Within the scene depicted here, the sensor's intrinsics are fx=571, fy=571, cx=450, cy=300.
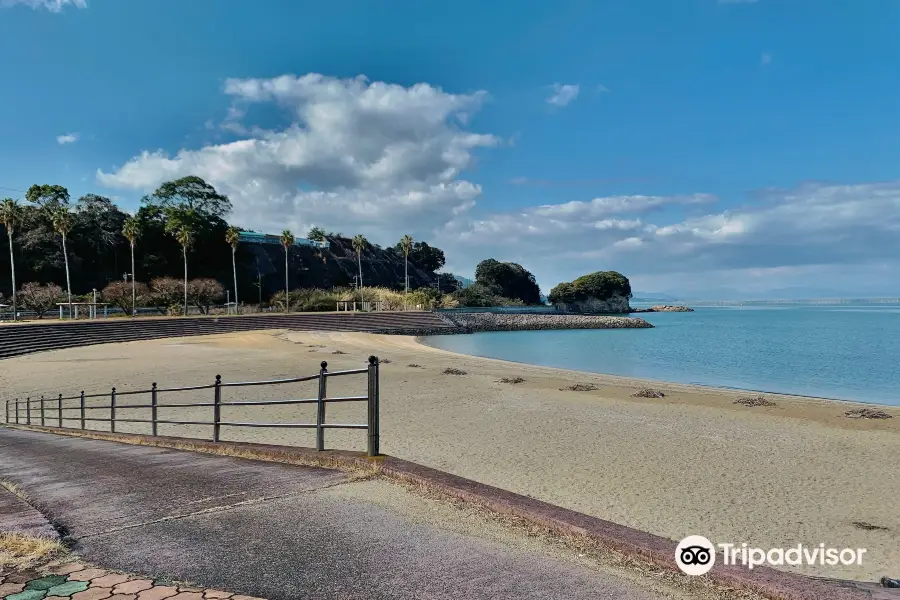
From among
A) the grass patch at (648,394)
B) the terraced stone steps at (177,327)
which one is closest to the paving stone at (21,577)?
the grass patch at (648,394)

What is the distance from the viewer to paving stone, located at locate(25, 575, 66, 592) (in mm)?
3115

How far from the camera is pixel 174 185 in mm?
84375

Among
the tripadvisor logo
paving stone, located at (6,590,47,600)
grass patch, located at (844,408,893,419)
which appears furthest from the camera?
grass patch, located at (844,408,893,419)

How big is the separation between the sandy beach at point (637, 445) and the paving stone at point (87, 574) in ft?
16.1

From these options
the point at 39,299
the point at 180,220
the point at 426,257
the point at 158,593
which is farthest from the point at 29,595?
the point at 426,257

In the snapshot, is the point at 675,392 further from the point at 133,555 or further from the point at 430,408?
the point at 133,555

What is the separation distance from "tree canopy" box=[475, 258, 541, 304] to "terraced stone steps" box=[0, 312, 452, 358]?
58.4 m

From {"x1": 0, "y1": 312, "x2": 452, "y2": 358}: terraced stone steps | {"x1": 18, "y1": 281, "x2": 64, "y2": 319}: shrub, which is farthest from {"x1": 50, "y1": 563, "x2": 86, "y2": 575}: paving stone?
{"x1": 18, "y1": 281, "x2": 64, "y2": 319}: shrub

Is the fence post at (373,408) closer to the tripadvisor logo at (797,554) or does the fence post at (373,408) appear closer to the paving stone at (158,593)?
the paving stone at (158,593)

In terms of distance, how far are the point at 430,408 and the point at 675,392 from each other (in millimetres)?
8990

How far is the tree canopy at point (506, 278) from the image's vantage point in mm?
126438

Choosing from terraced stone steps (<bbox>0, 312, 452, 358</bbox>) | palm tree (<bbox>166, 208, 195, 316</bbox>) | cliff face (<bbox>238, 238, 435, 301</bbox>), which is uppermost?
palm tree (<bbox>166, 208, 195, 316</bbox>)

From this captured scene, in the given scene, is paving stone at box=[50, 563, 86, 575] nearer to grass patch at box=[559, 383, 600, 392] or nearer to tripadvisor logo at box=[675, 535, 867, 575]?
tripadvisor logo at box=[675, 535, 867, 575]

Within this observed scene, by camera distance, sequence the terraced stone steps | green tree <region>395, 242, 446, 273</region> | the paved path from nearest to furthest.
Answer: the paved path < the terraced stone steps < green tree <region>395, 242, 446, 273</region>
